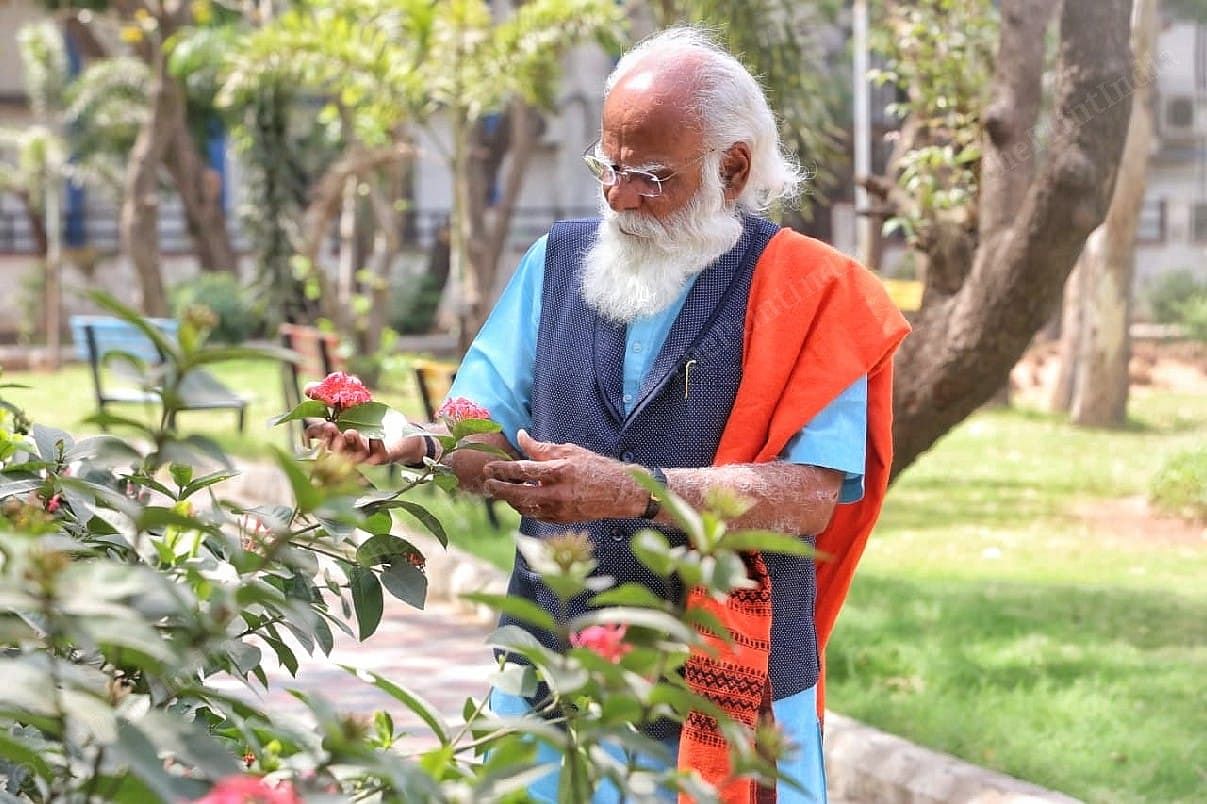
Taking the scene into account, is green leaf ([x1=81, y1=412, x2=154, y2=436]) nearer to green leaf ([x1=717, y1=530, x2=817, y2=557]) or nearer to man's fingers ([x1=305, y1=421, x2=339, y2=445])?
green leaf ([x1=717, y1=530, x2=817, y2=557])

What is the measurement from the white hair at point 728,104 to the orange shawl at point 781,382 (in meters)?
0.12

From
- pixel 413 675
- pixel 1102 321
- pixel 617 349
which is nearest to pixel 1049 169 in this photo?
pixel 413 675

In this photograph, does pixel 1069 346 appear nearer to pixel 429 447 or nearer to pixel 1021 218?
pixel 1021 218

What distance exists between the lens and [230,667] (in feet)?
7.48

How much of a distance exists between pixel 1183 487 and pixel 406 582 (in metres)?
8.44

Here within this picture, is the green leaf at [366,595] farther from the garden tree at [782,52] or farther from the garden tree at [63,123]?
the garden tree at [63,123]

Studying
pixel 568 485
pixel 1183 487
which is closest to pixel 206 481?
pixel 568 485

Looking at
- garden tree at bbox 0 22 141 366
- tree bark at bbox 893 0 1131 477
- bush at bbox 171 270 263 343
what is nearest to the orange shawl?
tree bark at bbox 893 0 1131 477

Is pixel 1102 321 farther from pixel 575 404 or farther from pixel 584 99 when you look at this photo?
pixel 584 99

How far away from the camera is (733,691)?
274 centimetres

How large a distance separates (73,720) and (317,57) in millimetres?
12056

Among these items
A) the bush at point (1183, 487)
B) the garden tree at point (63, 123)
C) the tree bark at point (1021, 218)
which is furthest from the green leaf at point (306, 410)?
the garden tree at point (63, 123)

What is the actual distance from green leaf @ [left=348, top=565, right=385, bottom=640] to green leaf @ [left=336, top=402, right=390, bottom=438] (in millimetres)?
187

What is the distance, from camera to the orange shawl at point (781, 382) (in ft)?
8.96
